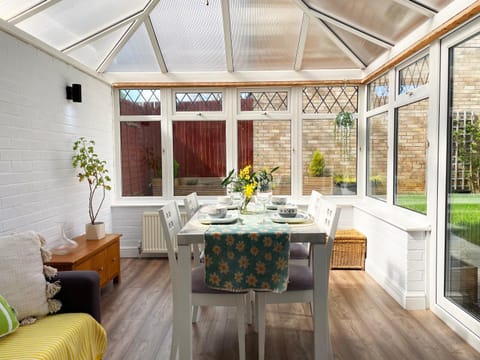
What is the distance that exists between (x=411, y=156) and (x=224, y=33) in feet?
7.93

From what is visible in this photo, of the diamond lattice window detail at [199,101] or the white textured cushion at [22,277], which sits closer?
the white textured cushion at [22,277]

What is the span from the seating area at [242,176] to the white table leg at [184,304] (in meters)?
0.01

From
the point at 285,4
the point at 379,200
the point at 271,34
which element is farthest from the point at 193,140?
the point at 379,200

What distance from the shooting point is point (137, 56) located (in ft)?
14.6

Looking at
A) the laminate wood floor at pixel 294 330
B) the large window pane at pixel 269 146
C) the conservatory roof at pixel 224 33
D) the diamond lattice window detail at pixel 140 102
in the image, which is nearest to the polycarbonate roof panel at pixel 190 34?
the conservatory roof at pixel 224 33

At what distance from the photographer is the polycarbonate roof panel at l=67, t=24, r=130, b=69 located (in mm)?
3879

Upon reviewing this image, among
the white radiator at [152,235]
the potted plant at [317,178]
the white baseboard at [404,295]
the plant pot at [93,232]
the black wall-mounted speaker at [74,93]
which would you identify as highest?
the black wall-mounted speaker at [74,93]

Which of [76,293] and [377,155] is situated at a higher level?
[377,155]

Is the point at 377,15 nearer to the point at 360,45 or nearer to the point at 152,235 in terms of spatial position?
the point at 360,45

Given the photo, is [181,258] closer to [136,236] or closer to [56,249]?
[56,249]

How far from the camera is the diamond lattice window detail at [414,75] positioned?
127 inches

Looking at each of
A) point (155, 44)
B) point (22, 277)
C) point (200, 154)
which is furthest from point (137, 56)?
point (22, 277)

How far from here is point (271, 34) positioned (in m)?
4.13

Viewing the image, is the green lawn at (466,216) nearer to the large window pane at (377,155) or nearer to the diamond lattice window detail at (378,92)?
the large window pane at (377,155)
